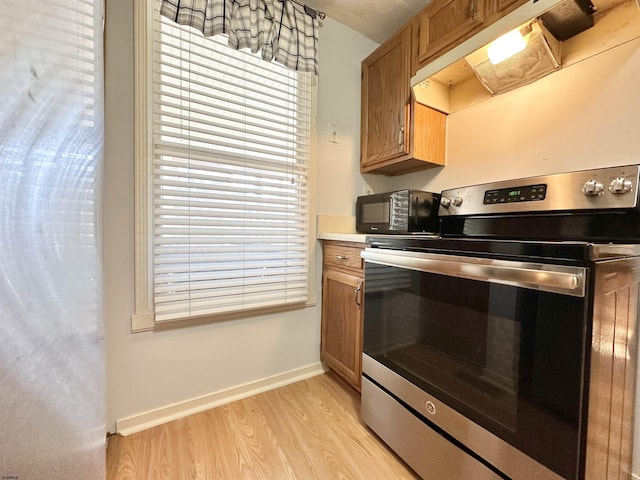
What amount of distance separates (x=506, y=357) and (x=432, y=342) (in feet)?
0.81

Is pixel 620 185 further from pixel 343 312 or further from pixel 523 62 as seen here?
pixel 343 312

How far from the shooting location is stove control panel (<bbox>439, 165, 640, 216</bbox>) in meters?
0.93

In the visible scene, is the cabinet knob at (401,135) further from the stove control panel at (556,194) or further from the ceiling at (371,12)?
the ceiling at (371,12)

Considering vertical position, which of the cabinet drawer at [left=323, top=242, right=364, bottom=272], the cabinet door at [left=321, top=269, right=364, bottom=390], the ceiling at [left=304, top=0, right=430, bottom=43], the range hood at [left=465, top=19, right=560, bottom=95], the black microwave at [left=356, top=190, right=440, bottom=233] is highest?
the ceiling at [left=304, top=0, right=430, bottom=43]

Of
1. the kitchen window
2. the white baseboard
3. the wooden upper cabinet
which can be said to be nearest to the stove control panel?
the wooden upper cabinet

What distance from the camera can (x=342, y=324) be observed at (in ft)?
5.33

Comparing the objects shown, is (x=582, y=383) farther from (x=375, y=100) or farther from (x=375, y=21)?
(x=375, y=21)

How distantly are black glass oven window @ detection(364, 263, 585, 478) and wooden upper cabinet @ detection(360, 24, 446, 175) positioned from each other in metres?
0.90

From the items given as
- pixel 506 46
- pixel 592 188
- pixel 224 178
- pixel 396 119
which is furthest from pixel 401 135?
pixel 224 178

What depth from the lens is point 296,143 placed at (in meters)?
1.71

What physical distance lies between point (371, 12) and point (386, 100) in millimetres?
557

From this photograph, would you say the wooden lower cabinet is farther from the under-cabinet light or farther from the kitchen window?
the under-cabinet light

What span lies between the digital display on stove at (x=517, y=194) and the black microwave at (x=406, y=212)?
1.01 feet

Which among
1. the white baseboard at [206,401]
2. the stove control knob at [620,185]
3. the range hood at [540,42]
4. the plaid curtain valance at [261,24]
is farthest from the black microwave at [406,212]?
the white baseboard at [206,401]
